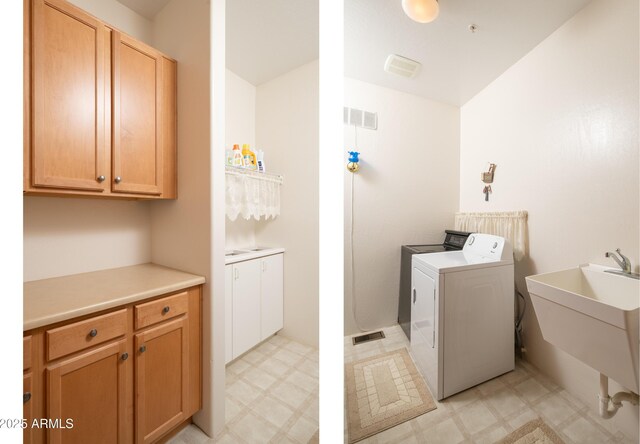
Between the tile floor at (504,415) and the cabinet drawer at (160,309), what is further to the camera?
the cabinet drawer at (160,309)

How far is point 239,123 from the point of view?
1.60 meters

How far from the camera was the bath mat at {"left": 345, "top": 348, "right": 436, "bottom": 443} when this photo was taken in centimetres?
57

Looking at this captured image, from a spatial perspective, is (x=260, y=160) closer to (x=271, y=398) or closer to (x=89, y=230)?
(x=89, y=230)

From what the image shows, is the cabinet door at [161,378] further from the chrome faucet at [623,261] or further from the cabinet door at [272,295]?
the chrome faucet at [623,261]

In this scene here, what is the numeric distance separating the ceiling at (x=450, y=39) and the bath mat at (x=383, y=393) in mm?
643

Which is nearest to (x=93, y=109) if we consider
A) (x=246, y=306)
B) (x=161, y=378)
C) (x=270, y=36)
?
(x=270, y=36)

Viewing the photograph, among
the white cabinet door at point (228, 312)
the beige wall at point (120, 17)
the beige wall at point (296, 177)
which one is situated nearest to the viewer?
the beige wall at point (120, 17)

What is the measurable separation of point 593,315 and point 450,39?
1.79 feet

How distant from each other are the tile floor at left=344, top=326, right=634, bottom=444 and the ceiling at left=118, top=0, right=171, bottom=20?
1754mm

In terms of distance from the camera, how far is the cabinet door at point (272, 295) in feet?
Answer: 4.87

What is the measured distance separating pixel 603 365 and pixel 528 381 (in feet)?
0.46

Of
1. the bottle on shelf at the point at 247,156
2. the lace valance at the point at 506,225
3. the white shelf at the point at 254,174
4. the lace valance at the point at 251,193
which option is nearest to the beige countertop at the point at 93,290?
the lace valance at the point at 251,193

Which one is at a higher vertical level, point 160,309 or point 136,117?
point 136,117
